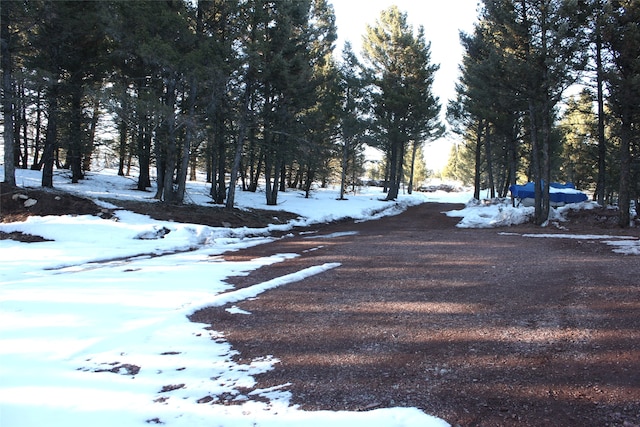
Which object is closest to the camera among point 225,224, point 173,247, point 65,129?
point 173,247

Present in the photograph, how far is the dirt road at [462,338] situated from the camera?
9.61 feet

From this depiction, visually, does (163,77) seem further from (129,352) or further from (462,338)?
(462,338)

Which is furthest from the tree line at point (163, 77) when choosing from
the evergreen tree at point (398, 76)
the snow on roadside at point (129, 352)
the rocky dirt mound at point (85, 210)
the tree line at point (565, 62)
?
the tree line at point (565, 62)

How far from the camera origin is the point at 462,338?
411 centimetres

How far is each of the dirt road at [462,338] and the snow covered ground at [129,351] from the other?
26cm

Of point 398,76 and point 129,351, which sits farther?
point 398,76

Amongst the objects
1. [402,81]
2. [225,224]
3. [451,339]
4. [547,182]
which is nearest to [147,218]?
[225,224]

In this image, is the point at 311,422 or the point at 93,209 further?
the point at 93,209

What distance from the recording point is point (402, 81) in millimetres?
30328

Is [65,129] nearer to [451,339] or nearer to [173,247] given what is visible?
[173,247]

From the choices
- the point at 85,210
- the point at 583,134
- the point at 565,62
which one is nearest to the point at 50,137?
the point at 85,210

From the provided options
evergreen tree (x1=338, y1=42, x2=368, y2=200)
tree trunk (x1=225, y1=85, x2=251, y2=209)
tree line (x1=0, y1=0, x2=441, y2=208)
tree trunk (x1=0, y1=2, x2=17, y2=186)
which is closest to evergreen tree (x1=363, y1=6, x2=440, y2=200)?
evergreen tree (x1=338, y1=42, x2=368, y2=200)

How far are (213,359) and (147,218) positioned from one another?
1062cm

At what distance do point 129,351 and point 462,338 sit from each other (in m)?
3.39
